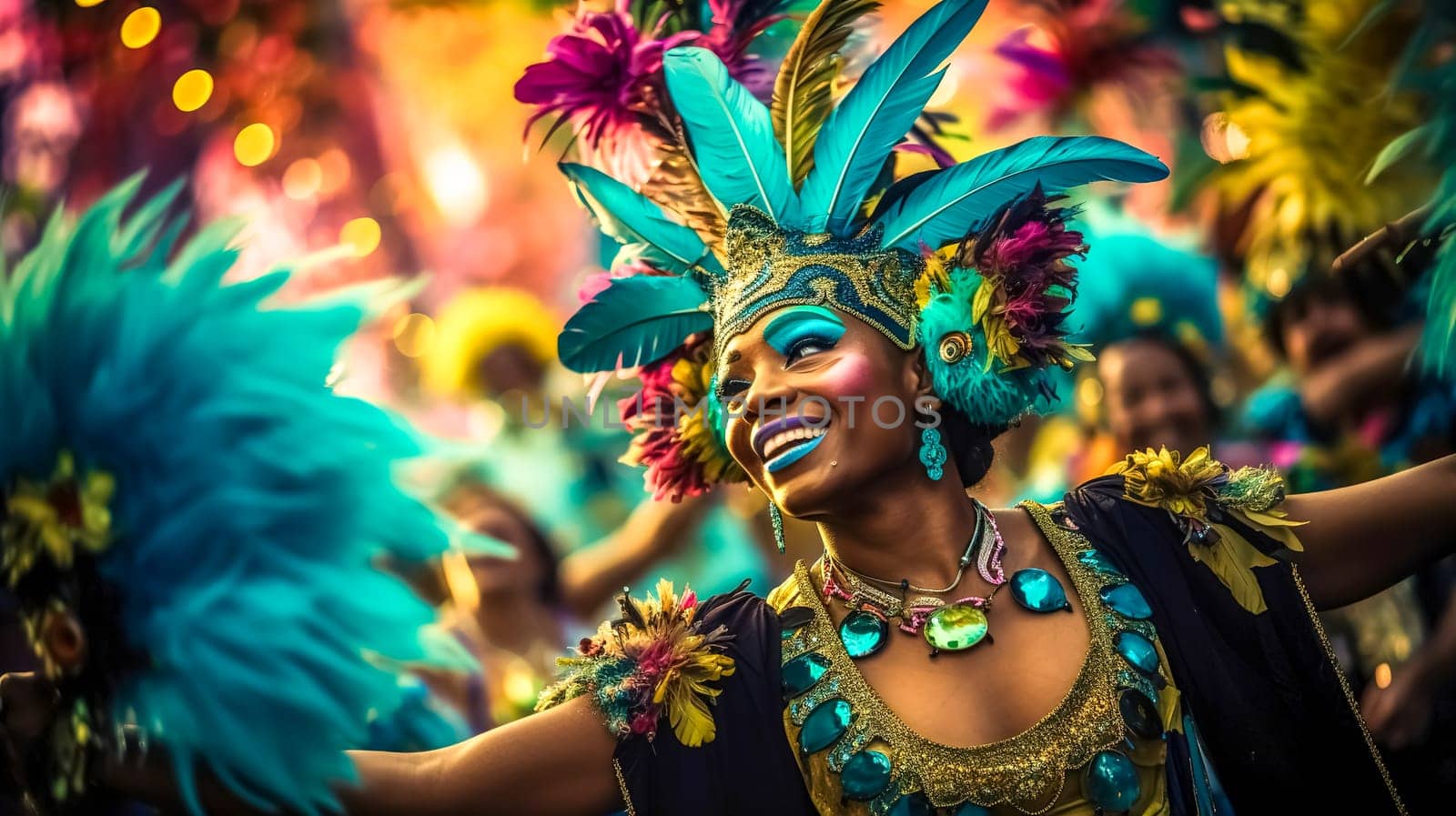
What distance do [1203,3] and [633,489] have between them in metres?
3.32

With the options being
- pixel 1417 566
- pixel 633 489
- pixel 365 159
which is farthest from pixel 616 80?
pixel 365 159

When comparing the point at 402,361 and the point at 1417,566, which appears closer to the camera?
the point at 1417,566

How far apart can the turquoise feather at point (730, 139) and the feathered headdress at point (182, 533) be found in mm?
922

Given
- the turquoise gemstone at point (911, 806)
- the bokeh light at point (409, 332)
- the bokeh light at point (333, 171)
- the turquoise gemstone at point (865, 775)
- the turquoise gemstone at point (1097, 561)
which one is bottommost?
the bokeh light at point (409, 332)

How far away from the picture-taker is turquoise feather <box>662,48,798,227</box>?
2922 mm

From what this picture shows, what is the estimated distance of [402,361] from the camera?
1055 cm

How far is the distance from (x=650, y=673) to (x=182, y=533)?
2.85 feet

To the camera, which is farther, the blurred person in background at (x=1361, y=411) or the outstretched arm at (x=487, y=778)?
the blurred person in background at (x=1361, y=411)

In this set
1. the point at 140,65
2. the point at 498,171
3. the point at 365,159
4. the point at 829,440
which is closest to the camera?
the point at 829,440

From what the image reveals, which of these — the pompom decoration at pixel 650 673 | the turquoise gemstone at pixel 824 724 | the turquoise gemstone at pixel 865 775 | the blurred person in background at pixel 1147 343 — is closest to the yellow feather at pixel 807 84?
the pompom decoration at pixel 650 673

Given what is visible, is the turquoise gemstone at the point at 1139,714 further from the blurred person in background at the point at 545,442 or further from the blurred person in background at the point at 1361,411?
the blurred person in background at the point at 545,442

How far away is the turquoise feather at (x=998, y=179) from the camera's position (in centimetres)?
279

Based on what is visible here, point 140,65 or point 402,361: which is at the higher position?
point 140,65

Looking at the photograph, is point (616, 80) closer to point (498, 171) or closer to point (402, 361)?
point (402, 361)
